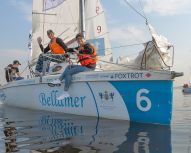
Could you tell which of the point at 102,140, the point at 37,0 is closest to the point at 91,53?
the point at 102,140

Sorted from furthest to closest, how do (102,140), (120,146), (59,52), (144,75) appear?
(59,52)
(144,75)
(102,140)
(120,146)

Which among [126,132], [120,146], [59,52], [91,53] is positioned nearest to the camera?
[120,146]

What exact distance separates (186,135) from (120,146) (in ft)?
4.74

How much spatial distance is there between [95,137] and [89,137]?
0.11 m

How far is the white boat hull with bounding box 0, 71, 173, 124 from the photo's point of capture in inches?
279

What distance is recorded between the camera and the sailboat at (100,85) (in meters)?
7.12

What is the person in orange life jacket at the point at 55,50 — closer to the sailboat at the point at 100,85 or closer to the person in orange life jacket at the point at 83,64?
the sailboat at the point at 100,85

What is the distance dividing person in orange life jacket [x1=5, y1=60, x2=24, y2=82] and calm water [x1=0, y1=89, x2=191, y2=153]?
20.4 ft

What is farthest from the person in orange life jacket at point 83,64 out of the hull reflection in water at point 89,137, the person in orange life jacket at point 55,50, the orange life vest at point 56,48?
the orange life vest at point 56,48

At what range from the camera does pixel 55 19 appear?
13539 millimetres

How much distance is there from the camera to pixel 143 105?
7254 mm

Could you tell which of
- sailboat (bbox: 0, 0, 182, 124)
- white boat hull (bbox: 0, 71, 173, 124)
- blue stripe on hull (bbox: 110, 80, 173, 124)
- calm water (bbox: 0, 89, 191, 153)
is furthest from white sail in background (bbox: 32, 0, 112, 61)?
calm water (bbox: 0, 89, 191, 153)

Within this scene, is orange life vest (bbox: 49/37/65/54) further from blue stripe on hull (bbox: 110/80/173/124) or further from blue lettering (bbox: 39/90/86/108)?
blue stripe on hull (bbox: 110/80/173/124)

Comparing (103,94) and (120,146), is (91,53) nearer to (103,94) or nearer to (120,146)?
(103,94)
